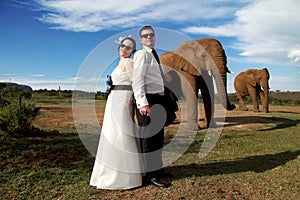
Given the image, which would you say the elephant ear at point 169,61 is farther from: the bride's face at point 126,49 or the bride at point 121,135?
the bride at point 121,135

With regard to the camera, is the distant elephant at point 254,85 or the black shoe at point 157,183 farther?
the distant elephant at point 254,85

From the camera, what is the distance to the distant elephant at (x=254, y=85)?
20.0 meters

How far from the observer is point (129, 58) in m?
4.92

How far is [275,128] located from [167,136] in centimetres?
492

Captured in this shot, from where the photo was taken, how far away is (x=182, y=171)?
5.93 metres

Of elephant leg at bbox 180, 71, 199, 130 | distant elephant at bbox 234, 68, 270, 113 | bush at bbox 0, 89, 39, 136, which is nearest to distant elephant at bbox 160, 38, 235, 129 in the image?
elephant leg at bbox 180, 71, 199, 130

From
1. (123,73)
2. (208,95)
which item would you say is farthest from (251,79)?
(123,73)

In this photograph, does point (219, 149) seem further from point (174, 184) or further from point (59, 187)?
point (59, 187)

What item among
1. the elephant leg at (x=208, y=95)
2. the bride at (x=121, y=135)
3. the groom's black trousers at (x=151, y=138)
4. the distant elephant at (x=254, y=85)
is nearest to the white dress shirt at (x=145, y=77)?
the groom's black trousers at (x=151, y=138)

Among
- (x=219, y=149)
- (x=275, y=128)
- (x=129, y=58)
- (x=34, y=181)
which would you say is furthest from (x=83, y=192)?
(x=275, y=128)

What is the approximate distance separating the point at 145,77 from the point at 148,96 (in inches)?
12.0

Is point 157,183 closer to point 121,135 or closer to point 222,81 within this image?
point 121,135

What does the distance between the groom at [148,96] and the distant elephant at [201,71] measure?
6.42 m

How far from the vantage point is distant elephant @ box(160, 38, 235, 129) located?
37.1 feet
